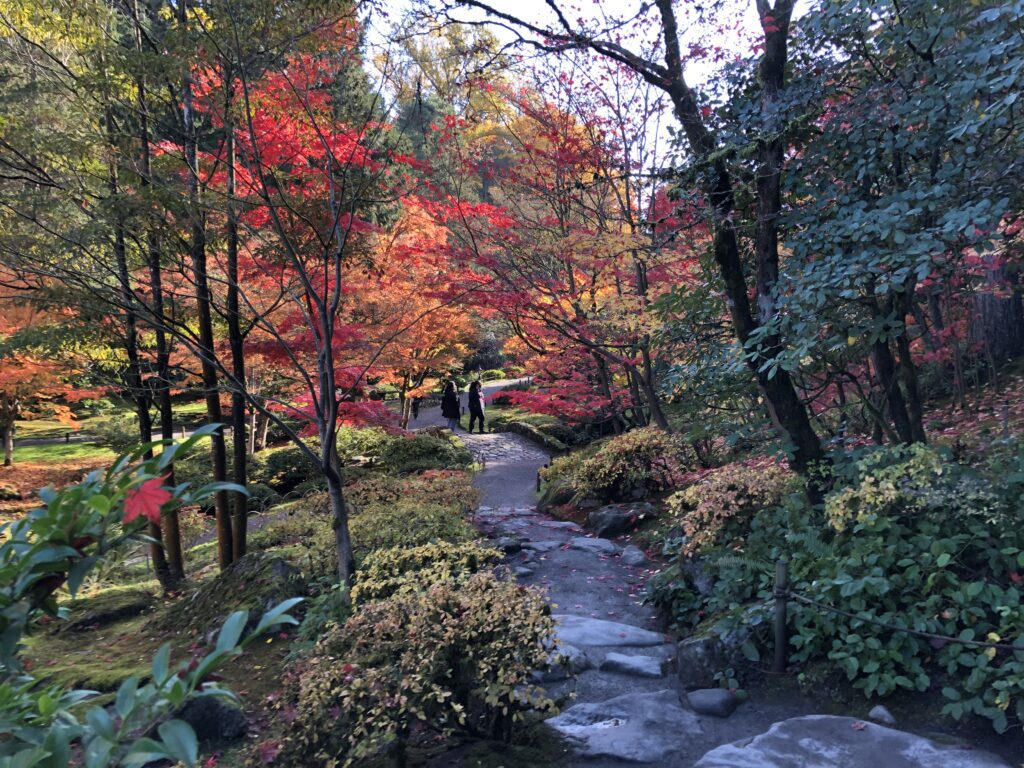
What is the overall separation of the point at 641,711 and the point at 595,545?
372cm

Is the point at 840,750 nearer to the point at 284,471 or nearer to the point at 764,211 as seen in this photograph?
the point at 764,211

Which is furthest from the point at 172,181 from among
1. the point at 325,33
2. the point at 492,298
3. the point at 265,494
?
the point at 265,494

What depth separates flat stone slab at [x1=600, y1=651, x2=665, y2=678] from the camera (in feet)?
14.7

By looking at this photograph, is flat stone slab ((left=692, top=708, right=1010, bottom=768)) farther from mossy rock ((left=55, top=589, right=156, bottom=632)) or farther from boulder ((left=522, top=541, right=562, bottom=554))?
mossy rock ((left=55, top=589, right=156, bottom=632))

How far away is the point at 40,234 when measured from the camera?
23.1 feet

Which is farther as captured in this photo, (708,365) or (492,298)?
(492,298)

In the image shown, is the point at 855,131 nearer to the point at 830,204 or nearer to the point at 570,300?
the point at 830,204

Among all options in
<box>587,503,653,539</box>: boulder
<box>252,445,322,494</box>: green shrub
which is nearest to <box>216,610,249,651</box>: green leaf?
<box>587,503,653,539</box>: boulder

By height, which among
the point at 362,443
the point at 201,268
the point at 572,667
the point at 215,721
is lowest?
the point at 215,721

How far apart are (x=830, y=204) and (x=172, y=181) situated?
5930 mm

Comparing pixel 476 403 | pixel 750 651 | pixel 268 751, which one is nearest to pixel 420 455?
pixel 476 403

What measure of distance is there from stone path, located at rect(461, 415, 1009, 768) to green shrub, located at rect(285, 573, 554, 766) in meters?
0.34

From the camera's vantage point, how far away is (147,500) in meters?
1.13

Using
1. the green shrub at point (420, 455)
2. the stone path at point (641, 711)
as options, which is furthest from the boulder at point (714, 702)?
the green shrub at point (420, 455)
